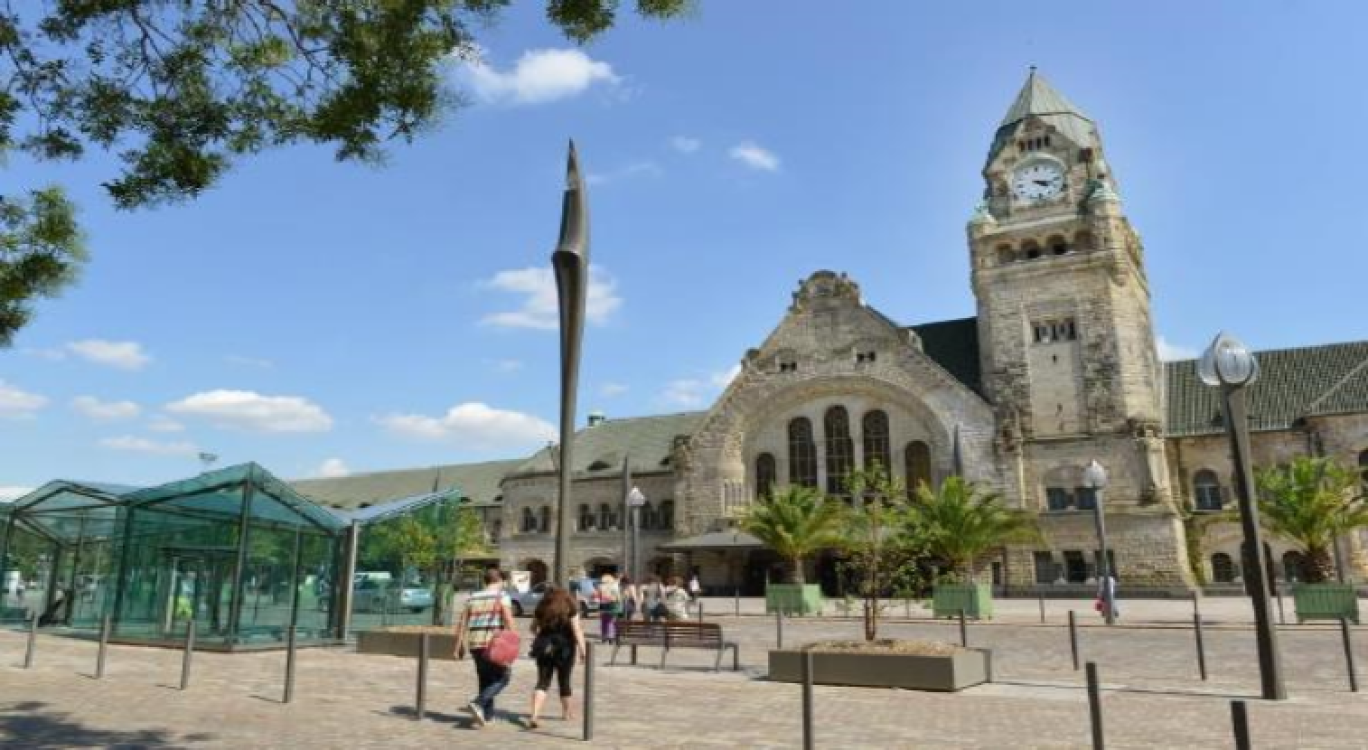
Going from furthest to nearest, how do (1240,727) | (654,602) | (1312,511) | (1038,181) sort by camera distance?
(1038,181)
(1312,511)
(654,602)
(1240,727)

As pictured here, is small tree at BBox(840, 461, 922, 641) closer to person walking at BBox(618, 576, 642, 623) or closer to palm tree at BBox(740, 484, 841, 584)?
person walking at BBox(618, 576, 642, 623)

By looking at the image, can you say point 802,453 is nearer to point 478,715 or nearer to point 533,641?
point 533,641

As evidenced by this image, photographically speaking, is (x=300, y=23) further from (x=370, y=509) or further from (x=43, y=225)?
(x=370, y=509)

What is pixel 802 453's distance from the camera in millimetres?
47188

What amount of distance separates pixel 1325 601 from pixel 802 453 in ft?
83.7

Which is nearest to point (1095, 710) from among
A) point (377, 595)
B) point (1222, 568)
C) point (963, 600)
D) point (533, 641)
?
point (533, 641)

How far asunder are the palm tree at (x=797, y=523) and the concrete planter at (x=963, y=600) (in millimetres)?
8304

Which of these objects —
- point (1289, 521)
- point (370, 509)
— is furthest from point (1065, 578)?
point (370, 509)

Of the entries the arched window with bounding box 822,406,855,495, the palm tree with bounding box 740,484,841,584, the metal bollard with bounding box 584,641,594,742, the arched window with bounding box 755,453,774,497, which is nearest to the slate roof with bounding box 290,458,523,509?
the arched window with bounding box 755,453,774,497

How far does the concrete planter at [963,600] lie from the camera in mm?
27781

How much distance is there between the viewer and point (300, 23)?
28.6 ft

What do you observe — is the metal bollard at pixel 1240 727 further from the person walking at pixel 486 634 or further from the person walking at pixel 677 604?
the person walking at pixel 677 604

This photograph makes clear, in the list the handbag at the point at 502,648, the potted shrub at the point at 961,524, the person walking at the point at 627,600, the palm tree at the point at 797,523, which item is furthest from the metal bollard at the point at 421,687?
the palm tree at the point at 797,523

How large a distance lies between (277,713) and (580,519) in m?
43.5
